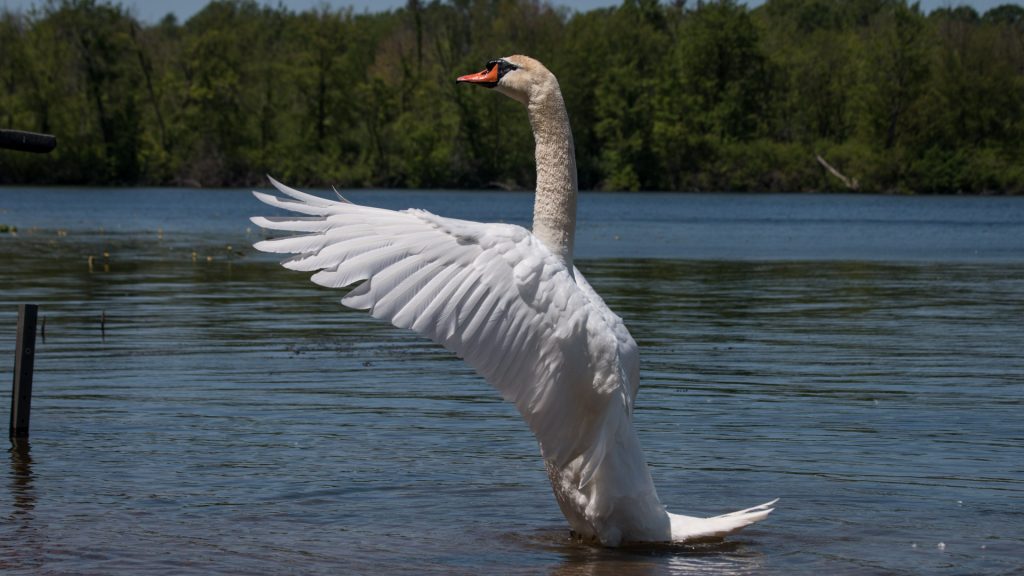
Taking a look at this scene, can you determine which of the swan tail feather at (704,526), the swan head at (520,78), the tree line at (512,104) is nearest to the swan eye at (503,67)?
the swan head at (520,78)

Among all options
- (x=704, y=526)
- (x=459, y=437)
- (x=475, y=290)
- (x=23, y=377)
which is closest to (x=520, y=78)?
(x=475, y=290)

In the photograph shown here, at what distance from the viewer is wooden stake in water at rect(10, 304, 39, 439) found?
1141 centimetres

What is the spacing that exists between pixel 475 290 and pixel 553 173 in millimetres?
1199

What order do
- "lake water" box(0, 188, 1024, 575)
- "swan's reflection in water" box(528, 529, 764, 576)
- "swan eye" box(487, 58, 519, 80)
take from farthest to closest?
"lake water" box(0, 188, 1024, 575) → "swan eye" box(487, 58, 519, 80) → "swan's reflection in water" box(528, 529, 764, 576)

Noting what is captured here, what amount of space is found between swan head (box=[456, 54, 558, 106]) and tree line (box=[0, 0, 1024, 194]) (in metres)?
98.2

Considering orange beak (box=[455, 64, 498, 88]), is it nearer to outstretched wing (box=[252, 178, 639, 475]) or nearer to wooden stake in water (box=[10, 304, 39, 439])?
outstretched wing (box=[252, 178, 639, 475])

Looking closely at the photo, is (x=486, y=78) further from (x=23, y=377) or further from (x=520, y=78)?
(x=23, y=377)

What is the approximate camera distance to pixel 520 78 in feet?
26.8

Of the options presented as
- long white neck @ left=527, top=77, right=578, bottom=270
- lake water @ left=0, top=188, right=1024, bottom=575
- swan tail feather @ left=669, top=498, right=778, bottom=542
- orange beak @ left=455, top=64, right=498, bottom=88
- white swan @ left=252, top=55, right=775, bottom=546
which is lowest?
lake water @ left=0, top=188, right=1024, bottom=575

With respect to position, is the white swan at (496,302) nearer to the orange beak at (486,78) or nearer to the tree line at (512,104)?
the orange beak at (486,78)

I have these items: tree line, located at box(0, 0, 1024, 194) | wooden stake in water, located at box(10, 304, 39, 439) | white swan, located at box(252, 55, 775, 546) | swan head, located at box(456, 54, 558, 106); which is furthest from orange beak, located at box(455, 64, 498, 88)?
tree line, located at box(0, 0, 1024, 194)

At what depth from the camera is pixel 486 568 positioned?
8.02 metres

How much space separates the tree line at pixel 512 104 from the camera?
106 meters

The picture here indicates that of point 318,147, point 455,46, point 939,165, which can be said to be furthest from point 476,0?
point 939,165
